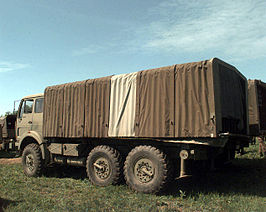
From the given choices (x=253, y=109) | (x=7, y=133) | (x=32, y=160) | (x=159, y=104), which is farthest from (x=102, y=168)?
(x=7, y=133)

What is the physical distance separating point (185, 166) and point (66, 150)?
14.6 ft

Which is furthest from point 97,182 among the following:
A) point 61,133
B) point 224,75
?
point 224,75

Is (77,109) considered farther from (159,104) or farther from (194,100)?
(194,100)

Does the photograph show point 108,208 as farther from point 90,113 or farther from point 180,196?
point 90,113

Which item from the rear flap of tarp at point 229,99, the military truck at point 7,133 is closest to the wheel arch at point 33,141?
the rear flap of tarp at point 229,99

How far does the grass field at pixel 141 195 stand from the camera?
18.7 ft

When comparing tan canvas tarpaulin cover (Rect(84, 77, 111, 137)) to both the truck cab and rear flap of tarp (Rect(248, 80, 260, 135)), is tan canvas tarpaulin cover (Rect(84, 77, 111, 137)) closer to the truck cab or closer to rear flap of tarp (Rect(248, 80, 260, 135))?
the truck cab

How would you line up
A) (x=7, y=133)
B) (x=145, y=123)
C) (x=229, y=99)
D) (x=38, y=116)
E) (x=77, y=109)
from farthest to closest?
1. (x=7, y=133)
2. (x=38, y=116)
3. (x=77, y=109)
4. (x=145, y=123)
5. (x=229, y=99)

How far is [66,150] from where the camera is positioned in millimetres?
9133

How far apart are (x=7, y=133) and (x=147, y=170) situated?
50.7ft

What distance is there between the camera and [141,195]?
659 centimetres

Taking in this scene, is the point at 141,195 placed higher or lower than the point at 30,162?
lower

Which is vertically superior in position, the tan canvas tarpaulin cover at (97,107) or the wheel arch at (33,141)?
the tan canvas tarpaulin cover at (97,107)

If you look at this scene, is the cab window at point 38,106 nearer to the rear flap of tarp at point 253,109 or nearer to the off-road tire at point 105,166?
the off-road tire at point 105,166
